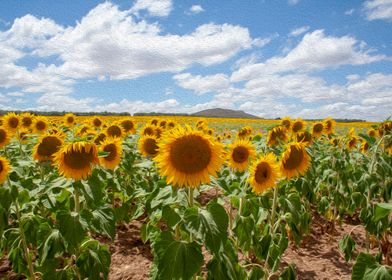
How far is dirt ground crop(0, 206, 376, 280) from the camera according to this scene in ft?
14.4

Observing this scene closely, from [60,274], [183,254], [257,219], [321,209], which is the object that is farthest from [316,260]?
[60,274]

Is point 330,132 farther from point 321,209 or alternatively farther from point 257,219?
point 257,219

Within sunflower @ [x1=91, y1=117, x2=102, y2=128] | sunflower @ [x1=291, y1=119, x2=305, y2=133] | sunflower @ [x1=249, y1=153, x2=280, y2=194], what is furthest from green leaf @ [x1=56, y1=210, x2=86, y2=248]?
sunflower @ [x1=91, y1=117, x2=102, y2=128]

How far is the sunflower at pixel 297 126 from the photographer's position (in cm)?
675

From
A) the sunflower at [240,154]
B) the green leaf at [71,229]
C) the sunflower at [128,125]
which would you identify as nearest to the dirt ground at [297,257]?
the sunflower at [240,154]

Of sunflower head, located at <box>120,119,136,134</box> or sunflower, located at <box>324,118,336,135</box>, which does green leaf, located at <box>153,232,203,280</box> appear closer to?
sunflower, located at <box>324,118,336,135</box>

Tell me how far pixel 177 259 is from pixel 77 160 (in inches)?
54.1

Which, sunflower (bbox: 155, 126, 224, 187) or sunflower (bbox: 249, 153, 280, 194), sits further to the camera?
sunflower (bbox: 249, 153, 280, 194)

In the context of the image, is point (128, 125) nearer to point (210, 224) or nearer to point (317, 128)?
point (317, 128)

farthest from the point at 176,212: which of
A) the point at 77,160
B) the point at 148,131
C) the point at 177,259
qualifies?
the point at 148,131

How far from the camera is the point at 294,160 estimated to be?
13.8 feet

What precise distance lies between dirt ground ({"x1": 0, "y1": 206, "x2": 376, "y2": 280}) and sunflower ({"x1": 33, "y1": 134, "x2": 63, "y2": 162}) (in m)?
1.47

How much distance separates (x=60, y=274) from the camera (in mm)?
3064

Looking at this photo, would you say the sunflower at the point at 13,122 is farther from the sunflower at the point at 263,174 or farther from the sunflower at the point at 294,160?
the sunflower at the point at 294,160
